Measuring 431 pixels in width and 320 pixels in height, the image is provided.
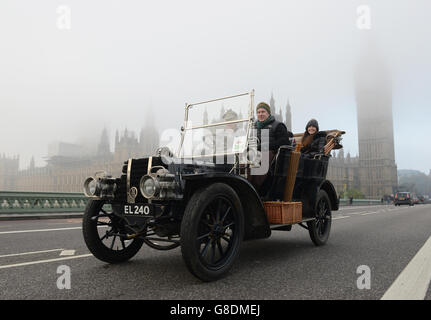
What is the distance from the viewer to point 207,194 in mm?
2879

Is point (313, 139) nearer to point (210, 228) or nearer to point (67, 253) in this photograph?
point (210, 228)

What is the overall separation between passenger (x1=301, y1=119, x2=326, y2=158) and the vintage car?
23.3 inches

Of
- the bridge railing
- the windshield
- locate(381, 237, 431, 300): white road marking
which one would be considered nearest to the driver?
the windshield

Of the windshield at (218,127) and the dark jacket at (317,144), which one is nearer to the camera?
the windshield at (218,127)

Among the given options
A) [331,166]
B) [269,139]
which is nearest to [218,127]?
[269,139]

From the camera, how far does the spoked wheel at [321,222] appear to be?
492 cm

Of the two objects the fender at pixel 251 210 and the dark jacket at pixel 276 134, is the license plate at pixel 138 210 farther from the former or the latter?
the dark jacket at pixel 276 134

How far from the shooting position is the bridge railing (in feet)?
39.0

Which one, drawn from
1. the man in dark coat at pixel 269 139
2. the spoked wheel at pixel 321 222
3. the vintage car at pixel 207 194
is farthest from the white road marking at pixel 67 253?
the spoked wheel at pixel 321 222

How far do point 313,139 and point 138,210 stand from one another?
380 cm

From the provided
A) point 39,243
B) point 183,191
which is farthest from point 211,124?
point 39,243

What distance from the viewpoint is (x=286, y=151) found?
4316 millimetres

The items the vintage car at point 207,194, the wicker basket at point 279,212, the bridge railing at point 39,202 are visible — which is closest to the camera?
the vintage car at point 207,194
